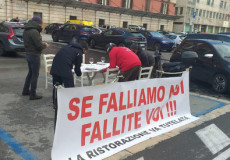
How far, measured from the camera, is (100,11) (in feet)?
140

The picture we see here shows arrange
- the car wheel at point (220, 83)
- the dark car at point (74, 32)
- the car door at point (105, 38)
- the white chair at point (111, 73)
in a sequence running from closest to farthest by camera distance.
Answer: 1. the white chair at point (111, 73)
2. the car wheel at point (220, 83)
3. the car door at point (105, 38)
4. the dark car at point (74, 32)

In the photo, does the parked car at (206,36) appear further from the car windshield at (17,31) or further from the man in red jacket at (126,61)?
the car windshield at (17,31)

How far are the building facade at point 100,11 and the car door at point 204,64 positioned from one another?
26965mm

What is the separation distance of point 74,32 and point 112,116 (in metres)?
15.0

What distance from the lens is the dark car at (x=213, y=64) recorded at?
7.29 metres

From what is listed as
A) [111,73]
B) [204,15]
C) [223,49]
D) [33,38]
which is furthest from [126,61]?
[204,15]

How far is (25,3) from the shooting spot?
112 feet

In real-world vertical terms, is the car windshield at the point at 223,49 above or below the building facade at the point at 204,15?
below

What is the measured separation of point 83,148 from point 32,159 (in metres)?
0.68

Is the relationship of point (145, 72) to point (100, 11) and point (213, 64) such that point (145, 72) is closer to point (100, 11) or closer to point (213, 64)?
point (213, 64)

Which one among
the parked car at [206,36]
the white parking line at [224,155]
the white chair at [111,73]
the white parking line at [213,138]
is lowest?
the white parking line at [224,155]

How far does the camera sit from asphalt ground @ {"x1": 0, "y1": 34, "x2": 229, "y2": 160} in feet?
11.2

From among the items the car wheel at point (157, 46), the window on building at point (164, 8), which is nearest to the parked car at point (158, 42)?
the car wheel at point (157, 46)

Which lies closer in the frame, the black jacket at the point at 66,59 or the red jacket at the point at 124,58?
the black jacket at the point at 66,59
